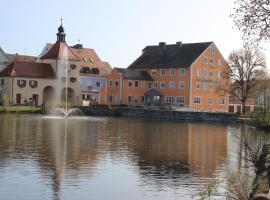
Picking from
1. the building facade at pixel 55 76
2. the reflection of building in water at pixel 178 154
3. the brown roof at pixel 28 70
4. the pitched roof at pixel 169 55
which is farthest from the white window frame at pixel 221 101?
the reflection of building in water at pixel 178 154

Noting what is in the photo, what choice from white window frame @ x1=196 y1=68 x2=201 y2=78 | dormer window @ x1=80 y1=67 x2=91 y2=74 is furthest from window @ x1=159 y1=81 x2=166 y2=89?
dormer window @ x1=80 y1=67 x2=91 y2=74

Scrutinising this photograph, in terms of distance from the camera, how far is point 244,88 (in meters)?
81.5

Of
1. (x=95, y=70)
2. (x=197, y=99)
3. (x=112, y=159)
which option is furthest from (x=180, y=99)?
(x=112, y=159)

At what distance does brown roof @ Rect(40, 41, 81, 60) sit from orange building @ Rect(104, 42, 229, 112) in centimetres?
842

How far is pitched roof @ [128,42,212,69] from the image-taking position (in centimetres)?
9273

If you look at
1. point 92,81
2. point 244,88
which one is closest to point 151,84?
point 92,81

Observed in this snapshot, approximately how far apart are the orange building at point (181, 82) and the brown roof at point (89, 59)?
9.58 m

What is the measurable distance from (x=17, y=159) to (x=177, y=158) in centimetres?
779

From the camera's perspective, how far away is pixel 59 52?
316 feet

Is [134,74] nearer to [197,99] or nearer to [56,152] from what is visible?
[197,99]

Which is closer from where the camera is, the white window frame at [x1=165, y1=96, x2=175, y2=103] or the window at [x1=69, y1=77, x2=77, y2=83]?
the white window frame at [x1=165, y1=96, x2=175, y2=103]

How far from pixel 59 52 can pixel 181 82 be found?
75.9ft

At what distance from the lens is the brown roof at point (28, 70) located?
89.7 meters

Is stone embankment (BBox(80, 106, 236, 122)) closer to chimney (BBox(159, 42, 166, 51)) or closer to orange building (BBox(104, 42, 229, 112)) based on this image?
orange building (BBox(104, 42, 229, 112))
